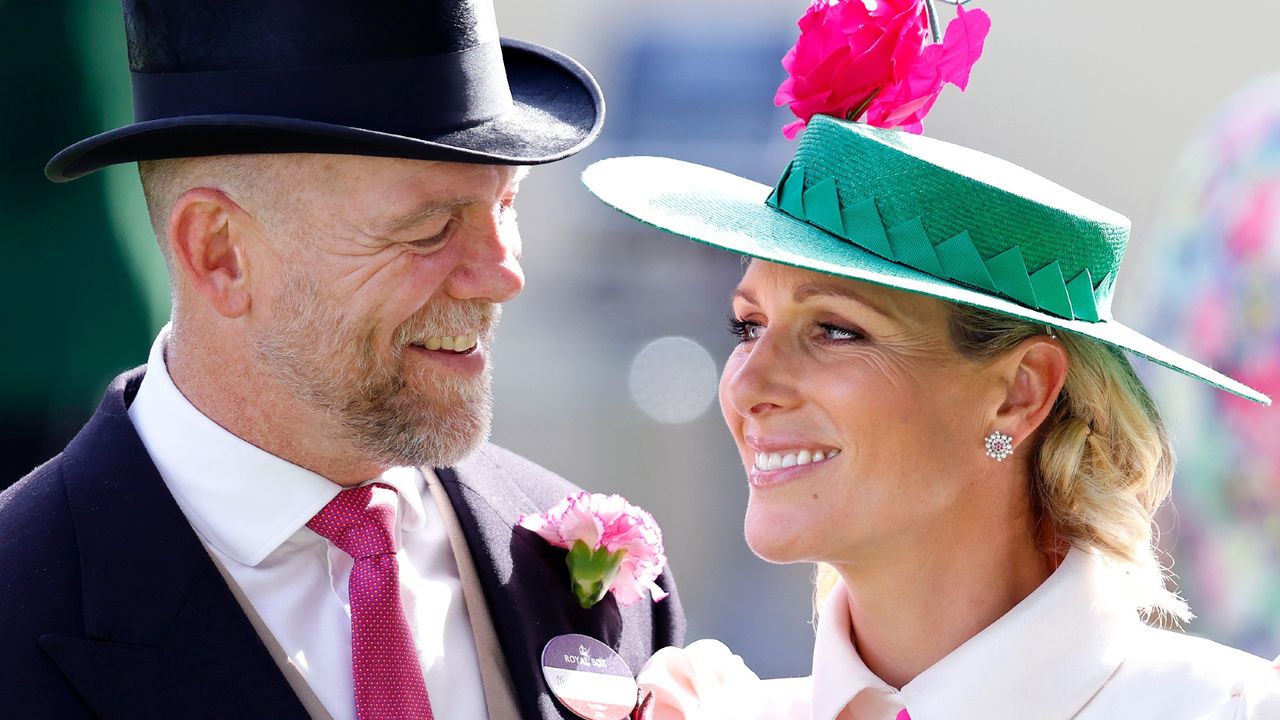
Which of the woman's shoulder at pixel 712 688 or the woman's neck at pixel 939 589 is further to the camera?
the woman's shoulder at pixel 712 688

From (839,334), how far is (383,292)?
35.1 inches

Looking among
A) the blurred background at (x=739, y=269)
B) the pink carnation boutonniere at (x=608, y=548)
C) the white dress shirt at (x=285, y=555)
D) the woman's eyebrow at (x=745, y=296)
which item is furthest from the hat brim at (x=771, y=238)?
the blurred background at (x=739, y=269)

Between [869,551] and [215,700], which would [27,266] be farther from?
[869,551]

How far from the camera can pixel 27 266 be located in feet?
13.1

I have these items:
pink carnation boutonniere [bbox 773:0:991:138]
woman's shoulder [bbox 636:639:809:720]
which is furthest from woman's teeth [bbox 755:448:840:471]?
pink carnation boutonniere [bbox 773:0:991:138]

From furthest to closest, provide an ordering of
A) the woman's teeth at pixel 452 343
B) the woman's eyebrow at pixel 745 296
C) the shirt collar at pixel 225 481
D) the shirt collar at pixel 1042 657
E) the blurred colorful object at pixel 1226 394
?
the blurred colorful object at pixel 1226 394
the woman's teeth at pixel 452 343
the shirt collar at pixel 225 481
the woman's eyebrow at pixel 745 296
the shirt collar at pixel 1042 657

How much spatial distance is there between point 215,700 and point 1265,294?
3938 millimetres

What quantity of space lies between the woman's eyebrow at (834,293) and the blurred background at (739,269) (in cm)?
298

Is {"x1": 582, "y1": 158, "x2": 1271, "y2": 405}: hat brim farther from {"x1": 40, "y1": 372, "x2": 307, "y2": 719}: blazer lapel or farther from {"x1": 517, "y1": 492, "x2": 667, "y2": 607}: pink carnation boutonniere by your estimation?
{"x1": 40, "y1": 372, "x2": 307, "y2": 719}: blazer lapel

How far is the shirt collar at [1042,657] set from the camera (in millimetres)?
2229

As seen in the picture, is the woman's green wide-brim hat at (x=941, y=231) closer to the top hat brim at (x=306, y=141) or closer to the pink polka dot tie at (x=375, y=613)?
the top hat brim at (x=306, y=141)

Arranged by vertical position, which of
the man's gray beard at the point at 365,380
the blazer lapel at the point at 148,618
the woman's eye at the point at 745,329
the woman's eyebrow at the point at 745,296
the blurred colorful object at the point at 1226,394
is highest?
the woman's eyebrow at the point at 745,296

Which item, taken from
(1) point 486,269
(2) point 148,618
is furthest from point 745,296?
(2) point 148,618

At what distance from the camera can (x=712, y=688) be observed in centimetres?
265
